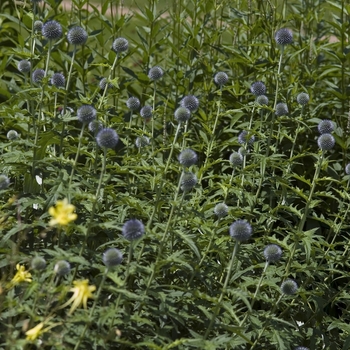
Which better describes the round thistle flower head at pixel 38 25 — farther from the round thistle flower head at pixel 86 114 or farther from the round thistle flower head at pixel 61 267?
the round thistle flower head at pixel 61 267

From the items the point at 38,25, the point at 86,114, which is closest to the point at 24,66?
the point at 38,25

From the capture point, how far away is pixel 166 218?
3.50 meters

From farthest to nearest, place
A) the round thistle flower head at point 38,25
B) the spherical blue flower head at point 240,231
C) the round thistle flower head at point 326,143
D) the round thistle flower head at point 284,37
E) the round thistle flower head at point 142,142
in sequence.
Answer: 1. the round thistle flower head at point 38,25
2. the round thistle flower head at point 284,37
3. the round thistle flower head at point 142,142
4. the round thistle flower head at point 326,143
5. the spherical blue flower head at point 240,231

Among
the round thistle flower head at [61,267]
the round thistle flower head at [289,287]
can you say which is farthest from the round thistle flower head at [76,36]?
the round thistle flower head at [289,287]

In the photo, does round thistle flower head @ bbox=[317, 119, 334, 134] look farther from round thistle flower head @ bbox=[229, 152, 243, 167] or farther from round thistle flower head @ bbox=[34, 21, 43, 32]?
round thistle flower head @ bbox=[34, 21, 43, 32]

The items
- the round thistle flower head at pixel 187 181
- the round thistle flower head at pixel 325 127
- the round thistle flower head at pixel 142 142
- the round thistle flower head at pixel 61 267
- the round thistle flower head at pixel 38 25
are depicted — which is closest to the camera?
the round thistle flower head at pixel 61 267

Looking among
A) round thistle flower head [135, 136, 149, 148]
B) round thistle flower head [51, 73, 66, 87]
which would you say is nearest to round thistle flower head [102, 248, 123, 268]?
round thistle flower head [135, 136, 149, 148]

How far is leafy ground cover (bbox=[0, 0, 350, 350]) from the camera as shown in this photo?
263cm

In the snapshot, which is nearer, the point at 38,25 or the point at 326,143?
the point at 326,143

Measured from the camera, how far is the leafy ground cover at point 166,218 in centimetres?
263

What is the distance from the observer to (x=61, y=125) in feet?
11.1

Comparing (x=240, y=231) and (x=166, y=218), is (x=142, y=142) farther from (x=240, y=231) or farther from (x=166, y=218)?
(x=240, y=231)

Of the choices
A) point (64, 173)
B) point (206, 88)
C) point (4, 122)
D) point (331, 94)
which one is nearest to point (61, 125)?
point (64, 173)

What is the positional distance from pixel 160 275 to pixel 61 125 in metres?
0.80
